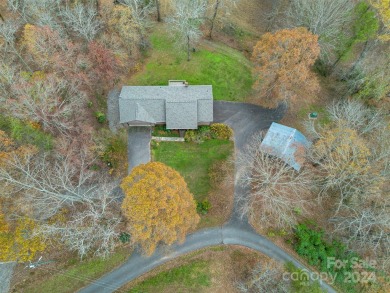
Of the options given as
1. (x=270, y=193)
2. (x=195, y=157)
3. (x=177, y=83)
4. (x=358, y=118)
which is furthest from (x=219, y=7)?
(x=270, y=193)

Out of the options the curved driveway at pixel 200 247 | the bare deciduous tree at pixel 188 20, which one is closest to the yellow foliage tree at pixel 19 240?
the curved driveway at pixel 200 247

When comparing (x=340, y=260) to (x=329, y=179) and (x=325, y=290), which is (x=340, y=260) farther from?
(x=329, y=179)

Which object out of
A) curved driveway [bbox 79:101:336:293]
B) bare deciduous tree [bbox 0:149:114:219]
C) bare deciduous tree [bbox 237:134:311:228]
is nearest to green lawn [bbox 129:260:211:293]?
curved driveway [bbox 79:101:336:293]

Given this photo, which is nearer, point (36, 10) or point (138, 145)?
point (36, 10)

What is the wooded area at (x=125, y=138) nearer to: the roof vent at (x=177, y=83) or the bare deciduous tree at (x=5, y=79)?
the bare deciduous tree at (x=5, y=79)

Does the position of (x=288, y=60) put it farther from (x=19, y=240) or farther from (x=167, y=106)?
(x=19, y=240)

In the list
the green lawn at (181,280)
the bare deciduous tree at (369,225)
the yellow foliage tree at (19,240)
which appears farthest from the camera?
the green lawn at (181,280)
